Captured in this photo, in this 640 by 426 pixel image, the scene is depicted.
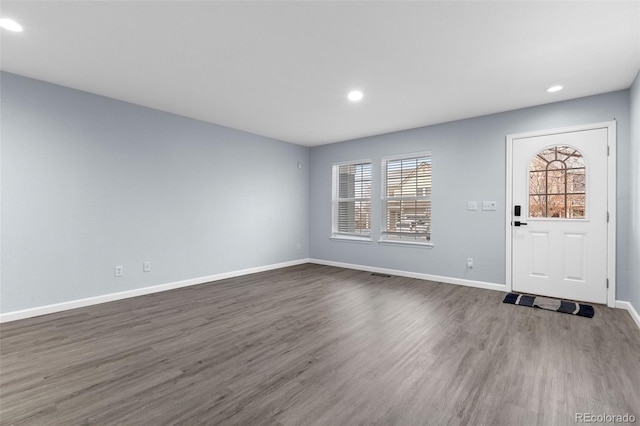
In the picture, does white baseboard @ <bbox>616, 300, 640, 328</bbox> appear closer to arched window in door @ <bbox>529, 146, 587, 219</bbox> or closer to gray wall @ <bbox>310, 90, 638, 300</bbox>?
gray wall @ <bbox>310, 90, 638, 300</bbox>

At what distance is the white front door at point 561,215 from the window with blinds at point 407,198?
1290 millimetres

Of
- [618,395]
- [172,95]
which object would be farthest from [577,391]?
[172,95]

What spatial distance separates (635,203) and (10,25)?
6047 millimetres

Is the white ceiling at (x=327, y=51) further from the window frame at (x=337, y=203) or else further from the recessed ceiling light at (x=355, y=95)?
the window frame at (x=337, y=203)

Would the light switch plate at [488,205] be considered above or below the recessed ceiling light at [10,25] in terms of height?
below

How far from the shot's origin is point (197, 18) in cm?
217

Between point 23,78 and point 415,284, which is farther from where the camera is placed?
point 415,284

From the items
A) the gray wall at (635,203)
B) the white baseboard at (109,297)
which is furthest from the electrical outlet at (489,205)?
the white baseboard at (109,297)

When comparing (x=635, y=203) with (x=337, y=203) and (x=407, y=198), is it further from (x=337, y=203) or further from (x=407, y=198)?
(x=337, y=203)

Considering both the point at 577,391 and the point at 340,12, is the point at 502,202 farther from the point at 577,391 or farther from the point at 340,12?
the point at 340,12

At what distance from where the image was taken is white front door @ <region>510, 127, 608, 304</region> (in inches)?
139

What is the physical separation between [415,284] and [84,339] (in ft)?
13.5

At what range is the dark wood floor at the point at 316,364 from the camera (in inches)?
65.2

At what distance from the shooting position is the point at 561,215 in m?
3.77
